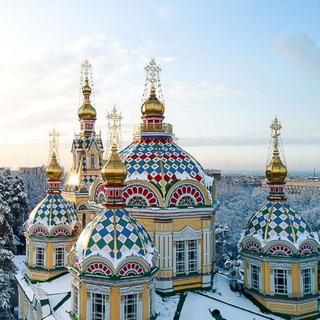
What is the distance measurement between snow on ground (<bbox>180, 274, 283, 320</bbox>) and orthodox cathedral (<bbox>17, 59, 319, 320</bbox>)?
393mm

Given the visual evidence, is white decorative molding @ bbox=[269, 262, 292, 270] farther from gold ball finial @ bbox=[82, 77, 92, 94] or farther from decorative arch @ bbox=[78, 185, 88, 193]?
gold ball finial @ bbox=[82, 77, 92, 94]

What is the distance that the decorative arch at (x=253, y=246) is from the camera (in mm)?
12898

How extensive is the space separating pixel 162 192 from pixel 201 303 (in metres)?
3.54

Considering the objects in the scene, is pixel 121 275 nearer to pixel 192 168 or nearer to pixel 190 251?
pixel 190 251

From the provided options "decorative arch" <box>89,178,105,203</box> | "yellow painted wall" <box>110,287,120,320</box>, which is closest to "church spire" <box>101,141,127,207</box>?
"yellow painted wall" <box>110,287,120,320</box>

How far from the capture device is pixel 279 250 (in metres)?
12.5

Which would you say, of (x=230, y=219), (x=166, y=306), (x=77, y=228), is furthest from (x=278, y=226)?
(x=230, y=219)

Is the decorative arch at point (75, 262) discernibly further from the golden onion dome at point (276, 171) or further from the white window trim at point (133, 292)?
the golden onion dome at point (276, 171)

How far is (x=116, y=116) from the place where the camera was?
14195mm

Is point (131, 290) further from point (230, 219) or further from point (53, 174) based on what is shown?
point (230, 219)

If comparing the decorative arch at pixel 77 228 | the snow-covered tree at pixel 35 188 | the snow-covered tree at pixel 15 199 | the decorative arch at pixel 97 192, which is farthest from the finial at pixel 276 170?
the snow-covered tree at pixel 35 188

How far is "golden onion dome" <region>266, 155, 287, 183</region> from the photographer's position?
13.8 metres

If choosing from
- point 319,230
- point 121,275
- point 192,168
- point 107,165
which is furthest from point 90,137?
point 319,230

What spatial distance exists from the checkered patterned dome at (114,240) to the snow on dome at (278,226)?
3.99 m
